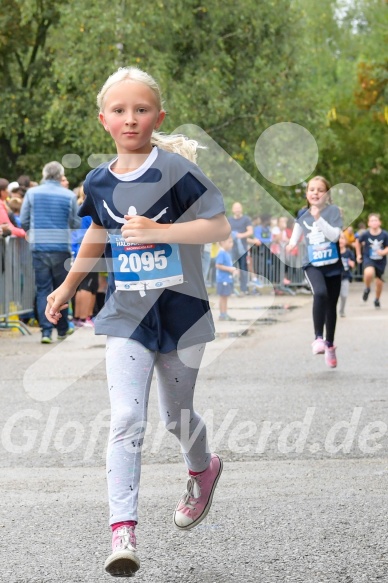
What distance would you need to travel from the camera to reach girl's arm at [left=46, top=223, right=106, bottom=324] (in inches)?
186

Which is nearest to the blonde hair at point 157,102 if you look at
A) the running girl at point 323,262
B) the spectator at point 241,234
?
the running girl at point 323,262

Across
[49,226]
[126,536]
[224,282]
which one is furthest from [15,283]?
[126,536]

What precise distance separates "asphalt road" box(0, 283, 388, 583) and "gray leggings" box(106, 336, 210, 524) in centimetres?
31

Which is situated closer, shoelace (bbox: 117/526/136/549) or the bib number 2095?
shoelace (bbox: 117/526/136/549)

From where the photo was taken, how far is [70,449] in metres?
7.28

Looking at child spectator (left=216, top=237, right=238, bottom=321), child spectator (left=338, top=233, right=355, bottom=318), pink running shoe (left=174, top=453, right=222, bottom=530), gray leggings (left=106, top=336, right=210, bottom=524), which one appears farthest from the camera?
child spectator (left=338, top=233, right=355, bottom=318)

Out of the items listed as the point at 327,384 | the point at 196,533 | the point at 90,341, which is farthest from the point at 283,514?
the point at 90,341

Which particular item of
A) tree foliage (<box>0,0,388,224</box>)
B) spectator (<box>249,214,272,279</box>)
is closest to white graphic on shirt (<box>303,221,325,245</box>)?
spectator (<box>249,214,272,279</box>)

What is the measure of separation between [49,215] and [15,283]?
1.96m

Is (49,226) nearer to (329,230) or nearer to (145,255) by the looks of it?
(329,230)

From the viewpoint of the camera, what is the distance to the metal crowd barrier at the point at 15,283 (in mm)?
15531

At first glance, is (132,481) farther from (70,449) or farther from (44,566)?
(70,449)

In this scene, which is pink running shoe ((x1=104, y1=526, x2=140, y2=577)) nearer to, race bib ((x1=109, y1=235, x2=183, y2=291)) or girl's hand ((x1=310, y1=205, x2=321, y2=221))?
race bib ((x1=109, y1=235, x2=183, y2=291))

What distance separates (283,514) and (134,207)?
1528mm
